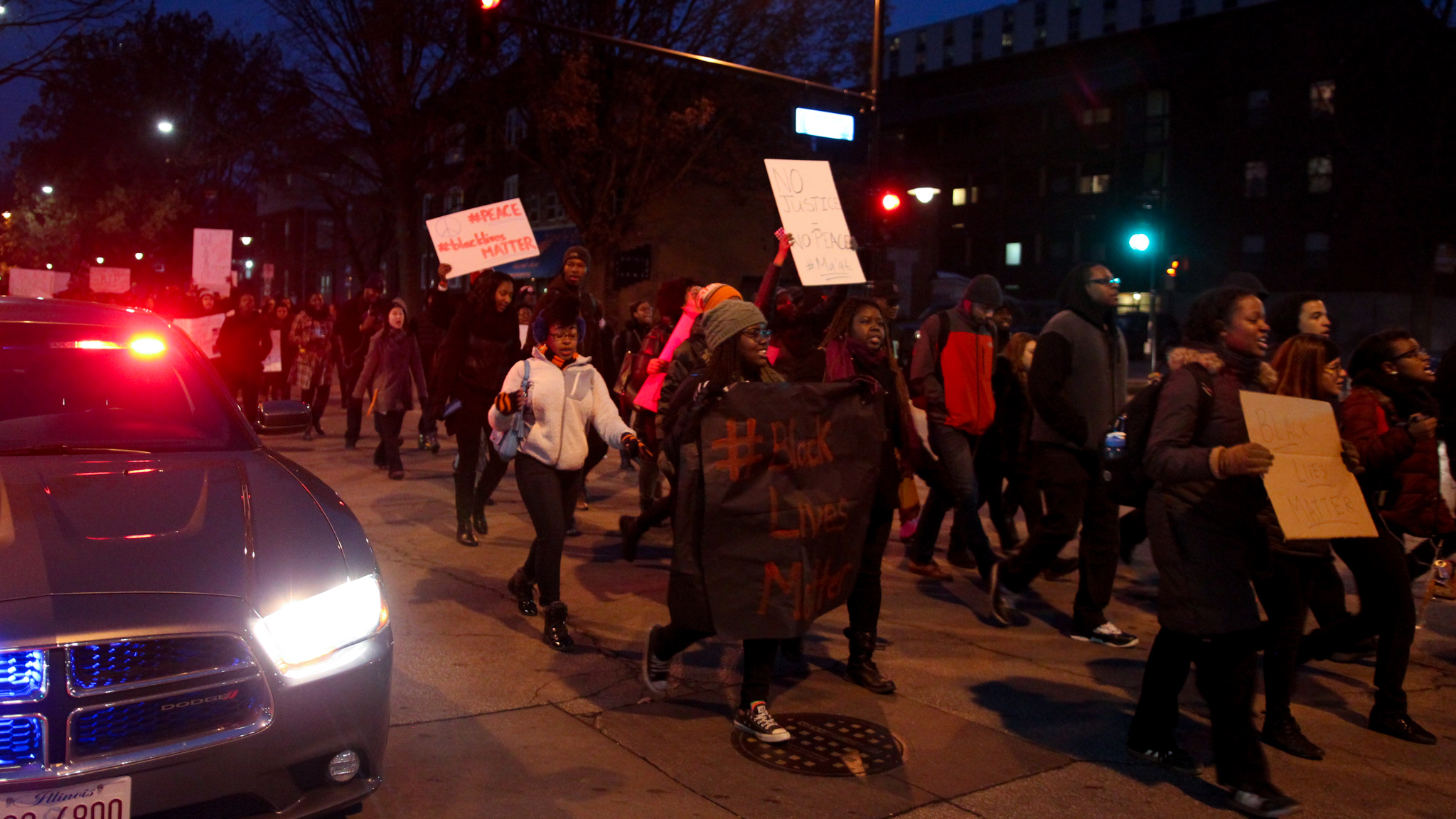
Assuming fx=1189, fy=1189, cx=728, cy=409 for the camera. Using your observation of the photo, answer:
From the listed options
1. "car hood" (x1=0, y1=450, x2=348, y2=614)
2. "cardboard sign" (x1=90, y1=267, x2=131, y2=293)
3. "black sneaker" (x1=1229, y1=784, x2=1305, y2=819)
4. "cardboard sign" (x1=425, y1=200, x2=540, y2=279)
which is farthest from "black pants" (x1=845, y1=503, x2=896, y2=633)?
"cardboard sign" (x1=90, y1=267, x2=131, y2=293)

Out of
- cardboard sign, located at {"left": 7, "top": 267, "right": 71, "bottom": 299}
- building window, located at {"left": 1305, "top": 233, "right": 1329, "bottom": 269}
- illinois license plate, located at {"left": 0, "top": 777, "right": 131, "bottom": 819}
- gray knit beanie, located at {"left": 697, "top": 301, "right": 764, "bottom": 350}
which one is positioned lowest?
illinois license plate, located at {"left": 0, "top": 777, "right": 131, "bottom": 819}

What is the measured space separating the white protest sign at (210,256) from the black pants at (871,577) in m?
14.6

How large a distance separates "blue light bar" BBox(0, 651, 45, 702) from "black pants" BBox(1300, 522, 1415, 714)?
4.68 m

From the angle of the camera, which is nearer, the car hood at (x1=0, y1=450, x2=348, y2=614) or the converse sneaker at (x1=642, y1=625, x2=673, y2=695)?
the car hood at (x1=0, y1=450, x2=348, y2=614)

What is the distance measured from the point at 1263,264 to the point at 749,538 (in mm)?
52784

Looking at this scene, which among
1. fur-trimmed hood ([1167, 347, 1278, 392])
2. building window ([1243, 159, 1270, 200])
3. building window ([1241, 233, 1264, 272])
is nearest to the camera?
fur-trimmed hood ([1167, 347, 1278, 392])

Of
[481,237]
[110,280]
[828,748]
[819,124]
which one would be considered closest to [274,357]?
[481,237]

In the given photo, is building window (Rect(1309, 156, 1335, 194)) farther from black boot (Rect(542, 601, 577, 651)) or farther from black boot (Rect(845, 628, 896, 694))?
black boot (Rect(542, 601, 577, 651))

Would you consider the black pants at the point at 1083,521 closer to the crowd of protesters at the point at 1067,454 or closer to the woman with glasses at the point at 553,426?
the crowd of protesters at the point at 1067,454

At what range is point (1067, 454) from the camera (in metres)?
6.35

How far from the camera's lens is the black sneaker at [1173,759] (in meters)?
4.44

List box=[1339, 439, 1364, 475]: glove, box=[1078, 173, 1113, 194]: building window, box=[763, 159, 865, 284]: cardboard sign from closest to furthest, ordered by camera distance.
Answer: box=[1339, 439, 1364, 475]: glove < box=[763, 159, 865, 284]: cardboard sign < box=[1078, 173, 1113, 194]: building window

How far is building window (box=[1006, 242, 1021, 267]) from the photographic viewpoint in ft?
206

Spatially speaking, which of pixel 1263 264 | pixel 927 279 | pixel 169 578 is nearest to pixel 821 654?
pixel 169 578
